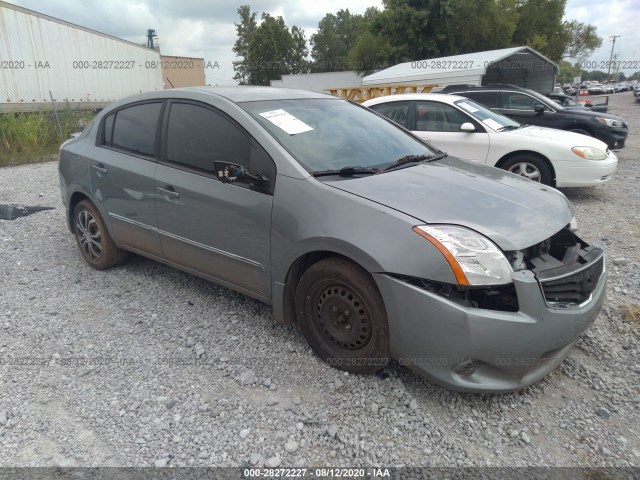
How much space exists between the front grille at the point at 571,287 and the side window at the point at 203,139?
1.92 meters

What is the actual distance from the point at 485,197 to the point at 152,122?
2620 millimetres

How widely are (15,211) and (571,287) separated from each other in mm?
6874

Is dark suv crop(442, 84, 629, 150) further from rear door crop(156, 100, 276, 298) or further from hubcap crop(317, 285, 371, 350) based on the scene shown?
hubcap crop(317, 285, 371, 350)

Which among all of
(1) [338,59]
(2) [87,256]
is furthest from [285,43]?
(2) [87,256]

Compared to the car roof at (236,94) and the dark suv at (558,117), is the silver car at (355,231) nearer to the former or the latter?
the car roof at (236,94)

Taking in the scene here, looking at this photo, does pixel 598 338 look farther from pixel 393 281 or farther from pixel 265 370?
pixel 265 370

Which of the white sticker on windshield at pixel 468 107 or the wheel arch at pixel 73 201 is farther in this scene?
the white sticker on windshield at pixel 468 107

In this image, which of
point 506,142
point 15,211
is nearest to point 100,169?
point 15,211

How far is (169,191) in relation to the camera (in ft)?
11.1

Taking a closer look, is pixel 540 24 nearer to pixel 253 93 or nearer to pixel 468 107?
pixel 468 107

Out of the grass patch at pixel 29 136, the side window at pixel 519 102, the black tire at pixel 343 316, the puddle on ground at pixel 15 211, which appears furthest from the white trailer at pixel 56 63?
the black tire at pixel 343 316

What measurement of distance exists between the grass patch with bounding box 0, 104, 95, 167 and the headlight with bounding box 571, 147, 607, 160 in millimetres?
11758

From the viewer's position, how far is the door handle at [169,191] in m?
3.34

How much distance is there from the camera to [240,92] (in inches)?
138
